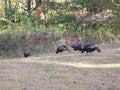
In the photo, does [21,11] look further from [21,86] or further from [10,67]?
[21,86]

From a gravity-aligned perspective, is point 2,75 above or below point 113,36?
above

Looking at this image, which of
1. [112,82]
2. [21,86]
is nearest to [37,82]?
[21,86]

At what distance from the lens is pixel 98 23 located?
22875 millimetres

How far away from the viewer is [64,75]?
10625mm

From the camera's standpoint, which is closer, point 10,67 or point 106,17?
point 10,67

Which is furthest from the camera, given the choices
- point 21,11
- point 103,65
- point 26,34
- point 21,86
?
point 21,11

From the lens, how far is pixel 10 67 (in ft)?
38.2

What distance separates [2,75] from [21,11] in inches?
560

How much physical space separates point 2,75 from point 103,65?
3.51m

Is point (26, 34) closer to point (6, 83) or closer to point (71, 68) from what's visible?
point (71, 68)

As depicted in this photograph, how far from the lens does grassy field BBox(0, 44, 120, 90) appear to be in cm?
943

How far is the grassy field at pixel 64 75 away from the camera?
30.9ft

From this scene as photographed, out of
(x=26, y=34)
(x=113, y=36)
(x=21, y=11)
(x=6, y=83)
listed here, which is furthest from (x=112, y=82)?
(x=21, y=11)

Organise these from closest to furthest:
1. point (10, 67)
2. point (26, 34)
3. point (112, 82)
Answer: point (112, 82) < point (10, 67) < point (26, 34)
